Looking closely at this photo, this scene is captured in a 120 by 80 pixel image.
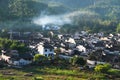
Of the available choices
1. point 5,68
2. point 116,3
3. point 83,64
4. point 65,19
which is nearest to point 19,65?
point 5,68

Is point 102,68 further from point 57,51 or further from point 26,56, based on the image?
point 57,51

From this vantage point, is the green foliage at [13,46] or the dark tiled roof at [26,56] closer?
the dark tiled roof at [26,56]

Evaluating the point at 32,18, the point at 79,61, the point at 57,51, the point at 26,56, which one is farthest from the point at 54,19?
the point at 79,61

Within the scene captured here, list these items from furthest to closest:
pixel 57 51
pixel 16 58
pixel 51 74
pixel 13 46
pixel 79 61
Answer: pixel 57 51, pixel 13 46, pixel 16 58, pixel 79 61, pixel 51 74

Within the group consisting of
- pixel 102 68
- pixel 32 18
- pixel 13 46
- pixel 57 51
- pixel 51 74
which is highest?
pixel 32 18

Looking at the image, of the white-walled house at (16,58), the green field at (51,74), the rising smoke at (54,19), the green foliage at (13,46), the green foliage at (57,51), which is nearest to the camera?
the green field at (51,74)

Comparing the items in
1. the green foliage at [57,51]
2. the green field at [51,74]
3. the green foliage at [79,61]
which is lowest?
the green field at [51,74]

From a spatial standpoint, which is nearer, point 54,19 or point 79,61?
point 79,61

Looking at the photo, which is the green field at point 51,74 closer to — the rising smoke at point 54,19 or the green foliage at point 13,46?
the green foliage at point 13,46

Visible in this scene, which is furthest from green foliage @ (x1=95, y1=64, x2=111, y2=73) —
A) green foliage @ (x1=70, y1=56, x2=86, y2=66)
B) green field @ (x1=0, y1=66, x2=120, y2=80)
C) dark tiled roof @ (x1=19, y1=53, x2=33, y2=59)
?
dark tiled roof @ (x1=19, y1=53, x2=33, y2=59)

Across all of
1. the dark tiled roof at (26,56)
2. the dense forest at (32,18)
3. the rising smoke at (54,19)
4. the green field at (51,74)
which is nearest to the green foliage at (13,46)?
the dark tiled roof at (26,56)
